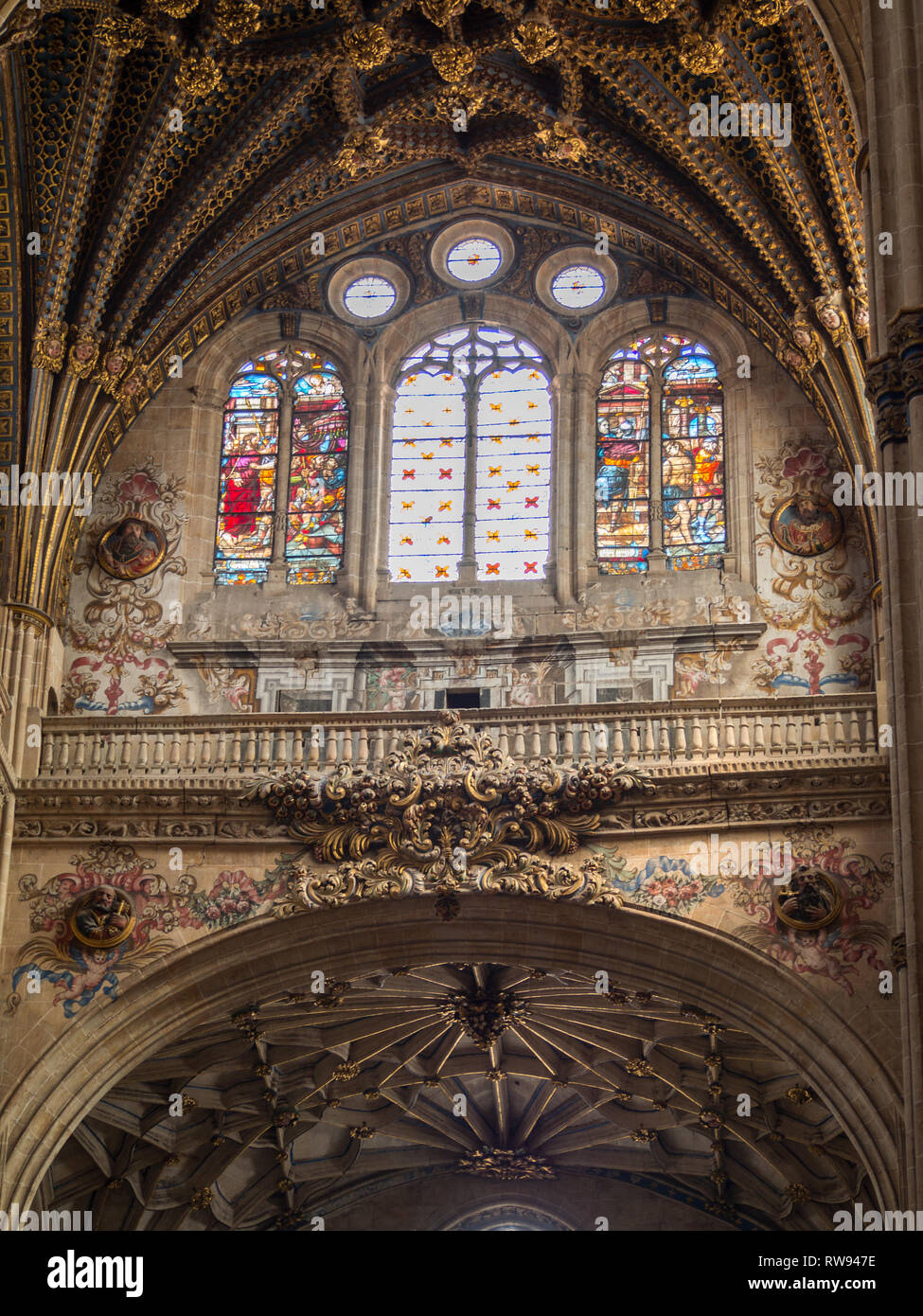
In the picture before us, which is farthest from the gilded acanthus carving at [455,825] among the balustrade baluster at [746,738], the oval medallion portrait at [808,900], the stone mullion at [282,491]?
the stone mullion at [282,491]

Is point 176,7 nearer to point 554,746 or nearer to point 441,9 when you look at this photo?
point 441,9

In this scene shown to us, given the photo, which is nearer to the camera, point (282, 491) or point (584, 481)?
point (584, 481)

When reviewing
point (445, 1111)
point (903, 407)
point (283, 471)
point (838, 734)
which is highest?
point (283, 471)

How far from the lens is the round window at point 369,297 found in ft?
95.7

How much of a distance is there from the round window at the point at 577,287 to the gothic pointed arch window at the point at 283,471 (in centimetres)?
299

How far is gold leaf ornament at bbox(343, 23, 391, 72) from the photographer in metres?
25.9

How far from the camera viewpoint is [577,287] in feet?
94.9

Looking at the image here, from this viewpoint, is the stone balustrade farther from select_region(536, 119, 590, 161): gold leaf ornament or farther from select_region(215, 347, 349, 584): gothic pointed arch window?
select_region(536, 119, 590, 161): gold leaf ornament

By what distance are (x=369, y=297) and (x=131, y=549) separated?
4557mm

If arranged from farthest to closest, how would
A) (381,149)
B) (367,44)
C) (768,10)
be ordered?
(381,149)
(367,44)
(768,10)

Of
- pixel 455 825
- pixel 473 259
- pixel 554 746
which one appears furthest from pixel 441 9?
pixel 455 825

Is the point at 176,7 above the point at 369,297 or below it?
above

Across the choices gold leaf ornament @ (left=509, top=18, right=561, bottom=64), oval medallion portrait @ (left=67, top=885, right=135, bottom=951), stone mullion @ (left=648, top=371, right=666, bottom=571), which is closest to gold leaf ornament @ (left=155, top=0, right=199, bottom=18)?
gold leaf ornament @ (left=509, top=18, right=561, bottom=64)
